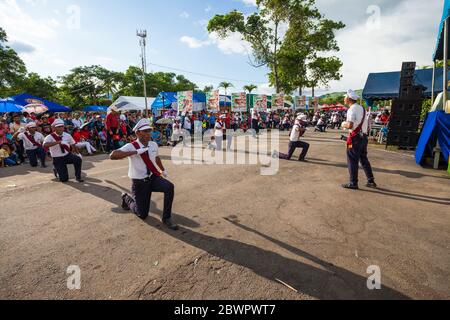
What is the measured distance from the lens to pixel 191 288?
264 centimetres

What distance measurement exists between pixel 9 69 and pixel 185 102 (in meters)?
30.6

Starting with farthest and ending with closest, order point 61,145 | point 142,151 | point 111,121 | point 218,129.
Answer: point 111,121 < point 218,129 < point 61,145 < point 142,151

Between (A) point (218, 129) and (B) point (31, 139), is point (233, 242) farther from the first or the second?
(B) point (31, 139)

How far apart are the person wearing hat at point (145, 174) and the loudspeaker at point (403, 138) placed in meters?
11.1

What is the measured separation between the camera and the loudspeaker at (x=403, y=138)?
10.9 metres

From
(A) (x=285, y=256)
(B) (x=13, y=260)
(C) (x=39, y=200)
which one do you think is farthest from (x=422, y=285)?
(C) (x=39, y=200)

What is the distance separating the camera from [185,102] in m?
18.7

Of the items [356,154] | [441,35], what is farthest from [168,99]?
[356,154]

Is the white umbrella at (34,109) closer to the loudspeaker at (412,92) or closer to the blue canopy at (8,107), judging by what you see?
the blue canopy at (8,107)

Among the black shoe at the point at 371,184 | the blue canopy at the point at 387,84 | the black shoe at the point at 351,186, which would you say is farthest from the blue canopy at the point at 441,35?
the blue canopy at the point at 387,84

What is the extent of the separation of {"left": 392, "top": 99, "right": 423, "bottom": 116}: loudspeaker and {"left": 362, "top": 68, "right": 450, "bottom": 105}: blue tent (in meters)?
7.16

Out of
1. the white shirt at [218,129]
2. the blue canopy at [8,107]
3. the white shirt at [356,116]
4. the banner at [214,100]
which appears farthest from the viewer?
the banner at [214,100]

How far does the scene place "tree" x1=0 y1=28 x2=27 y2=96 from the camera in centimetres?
3250

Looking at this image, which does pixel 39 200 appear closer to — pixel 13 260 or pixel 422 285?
pixel 13 260
